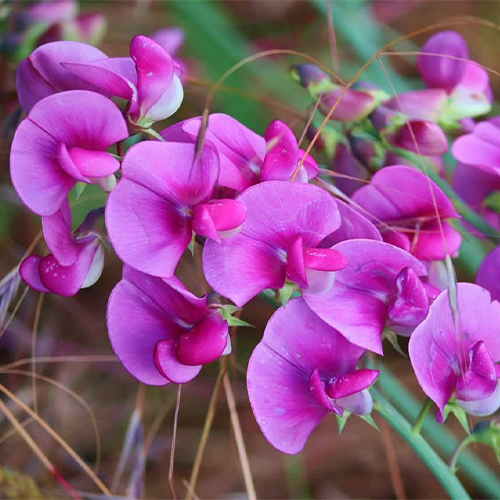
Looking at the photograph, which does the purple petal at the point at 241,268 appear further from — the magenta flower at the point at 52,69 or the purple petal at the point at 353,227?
the magenta flower at the point at 52,69

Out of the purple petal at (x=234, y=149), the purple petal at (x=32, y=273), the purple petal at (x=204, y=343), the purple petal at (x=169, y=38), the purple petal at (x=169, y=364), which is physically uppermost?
the purple petal at (x=234, y=149)

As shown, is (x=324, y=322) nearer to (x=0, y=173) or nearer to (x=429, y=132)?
(x=429, y=132)

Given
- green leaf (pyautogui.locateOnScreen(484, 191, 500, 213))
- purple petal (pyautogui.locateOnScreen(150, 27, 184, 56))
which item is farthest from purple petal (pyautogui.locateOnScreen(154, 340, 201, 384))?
purple petal (pyautogui.locateOnScreen(150, 27, 184, 56))

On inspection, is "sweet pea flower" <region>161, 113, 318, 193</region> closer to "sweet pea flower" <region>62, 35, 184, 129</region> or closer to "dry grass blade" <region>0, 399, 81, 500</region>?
"sweet pea flower" <region>62, 35, 184, 129</region>

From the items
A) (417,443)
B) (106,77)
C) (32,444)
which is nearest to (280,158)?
(106,77)

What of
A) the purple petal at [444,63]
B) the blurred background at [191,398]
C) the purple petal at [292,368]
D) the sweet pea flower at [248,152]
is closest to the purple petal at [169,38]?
the blurred background at [191,398]

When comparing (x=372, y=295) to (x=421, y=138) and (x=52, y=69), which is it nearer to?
(x=421, y=138)

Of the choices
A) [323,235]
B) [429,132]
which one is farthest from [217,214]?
[429,132]
